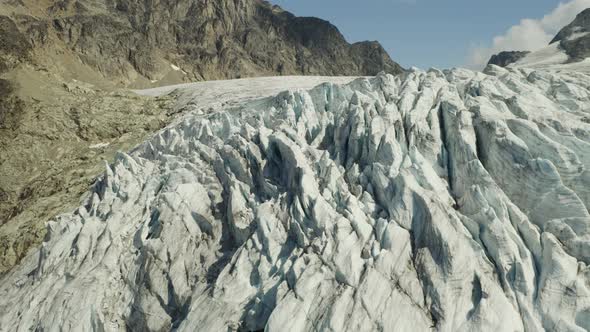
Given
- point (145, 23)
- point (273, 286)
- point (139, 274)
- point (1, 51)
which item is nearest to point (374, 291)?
point (273, 286)

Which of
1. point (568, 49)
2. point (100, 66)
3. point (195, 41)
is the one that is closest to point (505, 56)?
point (568, 49)

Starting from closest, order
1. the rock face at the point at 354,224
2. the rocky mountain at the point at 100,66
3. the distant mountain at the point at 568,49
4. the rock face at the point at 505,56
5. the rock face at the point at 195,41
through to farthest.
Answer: the rock face at the point at 354,224, the rocky mountain at the point at 100,66, the distant mountain at the point at 568,49, the rock face at the point at 195,41, the rock face at the point at 505,56

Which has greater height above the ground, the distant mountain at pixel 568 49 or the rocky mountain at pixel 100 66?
the distant mountain at pixel 568 49

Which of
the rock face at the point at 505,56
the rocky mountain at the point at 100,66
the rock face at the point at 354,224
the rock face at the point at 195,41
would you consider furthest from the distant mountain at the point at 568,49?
the rock face at the point at 195,41

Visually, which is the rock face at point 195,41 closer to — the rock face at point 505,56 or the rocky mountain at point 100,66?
the rocky mountain at point 100,66

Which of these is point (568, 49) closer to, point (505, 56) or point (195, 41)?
point (505, 56)

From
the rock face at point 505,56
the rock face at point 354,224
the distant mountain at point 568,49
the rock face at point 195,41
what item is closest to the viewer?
the rock face at point 354,224

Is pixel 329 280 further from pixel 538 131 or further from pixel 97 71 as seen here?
pixel 97 71
